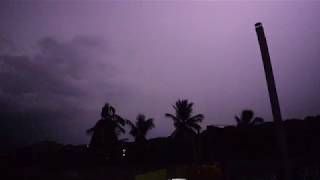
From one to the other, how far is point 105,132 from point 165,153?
5828mm

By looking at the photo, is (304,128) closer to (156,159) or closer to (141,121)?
(156,159)

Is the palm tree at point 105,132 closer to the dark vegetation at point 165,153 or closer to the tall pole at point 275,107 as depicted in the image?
the dark vegetation at point 165,153

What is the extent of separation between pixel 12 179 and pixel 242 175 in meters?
17.9

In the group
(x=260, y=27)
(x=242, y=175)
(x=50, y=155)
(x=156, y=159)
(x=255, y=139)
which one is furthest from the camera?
(x=50, y=155)

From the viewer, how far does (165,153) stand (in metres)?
30.4

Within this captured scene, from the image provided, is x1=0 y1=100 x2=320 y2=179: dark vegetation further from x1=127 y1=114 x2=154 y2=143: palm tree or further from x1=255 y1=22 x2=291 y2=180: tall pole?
x1=255 y1=22 x2=291 y2=180: tall pole

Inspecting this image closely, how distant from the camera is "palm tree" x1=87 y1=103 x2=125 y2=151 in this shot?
33.8 metres

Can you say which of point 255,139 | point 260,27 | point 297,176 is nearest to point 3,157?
point 255,139

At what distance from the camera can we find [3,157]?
119 feet

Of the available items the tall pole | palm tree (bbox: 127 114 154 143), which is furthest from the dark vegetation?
the tall pole

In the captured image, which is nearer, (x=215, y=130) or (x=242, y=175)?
(x=242, y=175)

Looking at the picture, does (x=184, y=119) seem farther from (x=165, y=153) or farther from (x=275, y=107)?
(x=275, y=107)

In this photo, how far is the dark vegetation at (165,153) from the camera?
78.0 ft

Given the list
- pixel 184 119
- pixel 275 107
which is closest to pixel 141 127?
pixel 184 119
